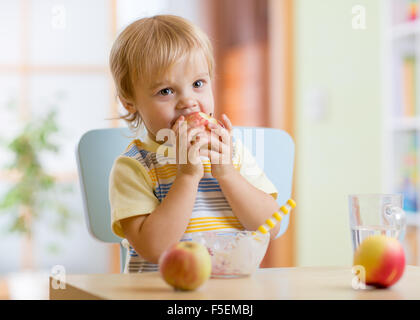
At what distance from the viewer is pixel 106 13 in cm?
366

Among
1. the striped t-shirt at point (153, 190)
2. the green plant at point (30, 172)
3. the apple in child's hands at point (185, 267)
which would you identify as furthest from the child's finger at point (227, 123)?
the green plant at point (30, 172)

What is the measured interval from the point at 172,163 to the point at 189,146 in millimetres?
133

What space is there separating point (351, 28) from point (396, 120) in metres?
0.54

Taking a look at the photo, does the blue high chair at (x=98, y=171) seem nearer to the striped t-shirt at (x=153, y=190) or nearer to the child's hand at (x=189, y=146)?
the striped t-shirt at (x=153, y=190)

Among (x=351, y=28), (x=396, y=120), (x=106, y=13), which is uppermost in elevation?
(x=106, y=13)

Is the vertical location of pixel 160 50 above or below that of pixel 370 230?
above

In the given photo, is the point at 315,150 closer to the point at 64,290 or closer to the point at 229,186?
the point at 229,186

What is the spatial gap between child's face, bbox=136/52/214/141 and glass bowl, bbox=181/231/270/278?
369 millimetres

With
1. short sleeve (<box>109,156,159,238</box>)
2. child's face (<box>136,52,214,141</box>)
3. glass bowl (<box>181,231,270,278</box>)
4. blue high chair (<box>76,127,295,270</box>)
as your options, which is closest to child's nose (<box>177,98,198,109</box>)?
child's face (<box>136,52,214,141</box>)

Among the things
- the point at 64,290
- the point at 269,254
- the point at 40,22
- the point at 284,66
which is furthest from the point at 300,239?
the point at 64,290

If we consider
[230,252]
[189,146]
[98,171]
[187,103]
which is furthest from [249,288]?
[98,171]

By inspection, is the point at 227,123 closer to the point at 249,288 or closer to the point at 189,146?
the point at 189,146

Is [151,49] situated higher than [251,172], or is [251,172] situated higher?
[151,49]

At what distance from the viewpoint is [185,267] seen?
663 millimetres
